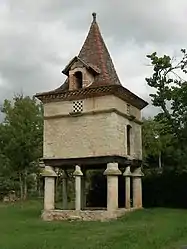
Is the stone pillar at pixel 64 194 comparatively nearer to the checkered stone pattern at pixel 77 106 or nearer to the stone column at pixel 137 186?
the stone column at pixel 137 186

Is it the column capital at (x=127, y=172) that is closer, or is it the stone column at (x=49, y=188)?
the stone column at (x=49, y=188)

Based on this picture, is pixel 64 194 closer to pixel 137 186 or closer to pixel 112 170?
pixel 137 186

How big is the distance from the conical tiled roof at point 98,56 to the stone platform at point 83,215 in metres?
7.42

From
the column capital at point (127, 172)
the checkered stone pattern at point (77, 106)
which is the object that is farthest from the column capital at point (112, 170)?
the checkered stone pattern at point (77, 106)

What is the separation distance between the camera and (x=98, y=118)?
2778 centimetres

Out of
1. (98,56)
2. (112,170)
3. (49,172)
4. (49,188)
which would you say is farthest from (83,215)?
(98,56)

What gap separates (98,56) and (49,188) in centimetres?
867

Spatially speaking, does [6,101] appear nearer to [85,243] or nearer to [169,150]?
[169,150]

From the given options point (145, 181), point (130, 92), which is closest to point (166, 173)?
point (145, 181)

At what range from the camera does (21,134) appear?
1838 inches

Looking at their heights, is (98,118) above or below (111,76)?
below

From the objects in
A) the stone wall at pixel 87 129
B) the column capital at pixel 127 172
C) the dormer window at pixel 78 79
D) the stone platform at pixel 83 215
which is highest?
the dormer window at pixel 78 79

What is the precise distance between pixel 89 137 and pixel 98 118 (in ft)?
3.91

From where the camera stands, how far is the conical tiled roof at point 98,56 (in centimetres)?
2939
